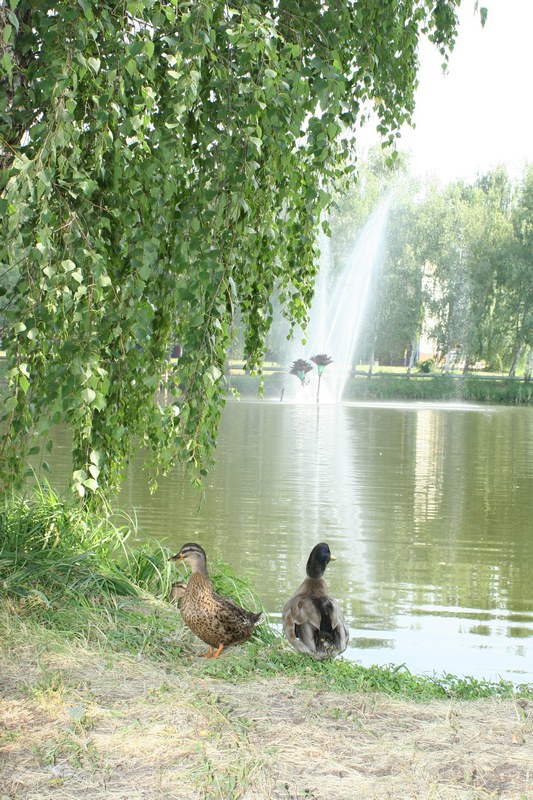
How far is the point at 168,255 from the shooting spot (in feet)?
15.1

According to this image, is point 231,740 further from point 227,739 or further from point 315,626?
point 315,626

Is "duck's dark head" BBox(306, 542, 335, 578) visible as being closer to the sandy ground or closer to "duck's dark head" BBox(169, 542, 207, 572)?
"duck's dark head" BBox(169, 542, 207, 572)

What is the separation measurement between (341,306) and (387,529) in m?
34.7

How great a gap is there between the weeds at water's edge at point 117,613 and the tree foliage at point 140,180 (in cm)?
91

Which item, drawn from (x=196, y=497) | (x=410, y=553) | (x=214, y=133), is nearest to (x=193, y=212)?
(x=214, y=133)

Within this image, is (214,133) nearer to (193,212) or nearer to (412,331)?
(193,212)

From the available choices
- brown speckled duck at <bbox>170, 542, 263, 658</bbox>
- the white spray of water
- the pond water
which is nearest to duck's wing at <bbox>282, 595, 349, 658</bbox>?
brown speckled duck at <bbox>170, 542, 263, 658</bbox>

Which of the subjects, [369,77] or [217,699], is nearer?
[217,699]

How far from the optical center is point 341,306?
149 feet

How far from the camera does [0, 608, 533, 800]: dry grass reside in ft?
11.6

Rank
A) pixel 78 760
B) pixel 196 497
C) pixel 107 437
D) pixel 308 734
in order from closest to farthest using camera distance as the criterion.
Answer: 1. pixel 78 760
2. pixel 308 734
3. pixel 107 437
4. pixel 196 497

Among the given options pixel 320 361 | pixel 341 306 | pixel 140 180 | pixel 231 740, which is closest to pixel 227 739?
pixel 231 740

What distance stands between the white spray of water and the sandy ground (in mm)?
33648

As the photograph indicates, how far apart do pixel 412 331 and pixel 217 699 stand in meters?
46.0
